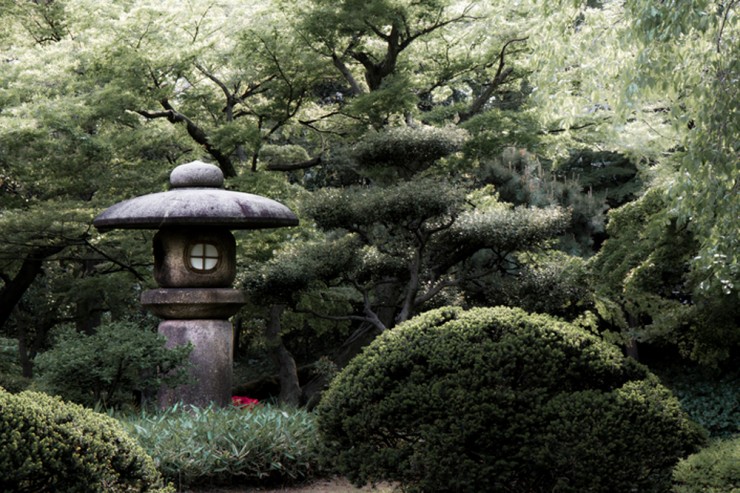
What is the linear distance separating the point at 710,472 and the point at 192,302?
572 centimetres

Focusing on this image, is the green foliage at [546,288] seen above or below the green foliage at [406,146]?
below

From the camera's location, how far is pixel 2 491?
3.60m

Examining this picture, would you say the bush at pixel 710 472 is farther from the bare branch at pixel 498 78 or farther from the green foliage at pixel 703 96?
the bare branch at pixel 498 78

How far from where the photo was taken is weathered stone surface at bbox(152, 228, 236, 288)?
29.1 feet

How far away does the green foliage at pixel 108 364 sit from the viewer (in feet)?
25.2

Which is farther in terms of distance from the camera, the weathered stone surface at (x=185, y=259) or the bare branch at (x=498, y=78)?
the bare branch at (x=498, y=78)

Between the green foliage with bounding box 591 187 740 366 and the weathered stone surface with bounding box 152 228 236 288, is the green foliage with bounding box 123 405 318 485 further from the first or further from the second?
the green foliage with bounding box 591 187 740 366

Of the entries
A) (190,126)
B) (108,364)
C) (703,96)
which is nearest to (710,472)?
(703,96)

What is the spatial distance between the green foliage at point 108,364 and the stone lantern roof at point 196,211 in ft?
3.59

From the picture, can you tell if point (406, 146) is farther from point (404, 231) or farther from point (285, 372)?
point (285, 372)

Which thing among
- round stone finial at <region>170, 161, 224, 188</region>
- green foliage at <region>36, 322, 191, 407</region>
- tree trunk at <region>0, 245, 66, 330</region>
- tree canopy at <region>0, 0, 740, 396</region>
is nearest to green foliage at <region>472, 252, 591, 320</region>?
tree canopy at <region>0, 0, 740, 396</region>

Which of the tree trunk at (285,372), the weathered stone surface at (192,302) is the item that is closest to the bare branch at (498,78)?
the tree trunk at (285,372)

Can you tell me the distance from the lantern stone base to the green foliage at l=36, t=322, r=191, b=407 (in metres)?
0.47

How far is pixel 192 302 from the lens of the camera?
873 cm
